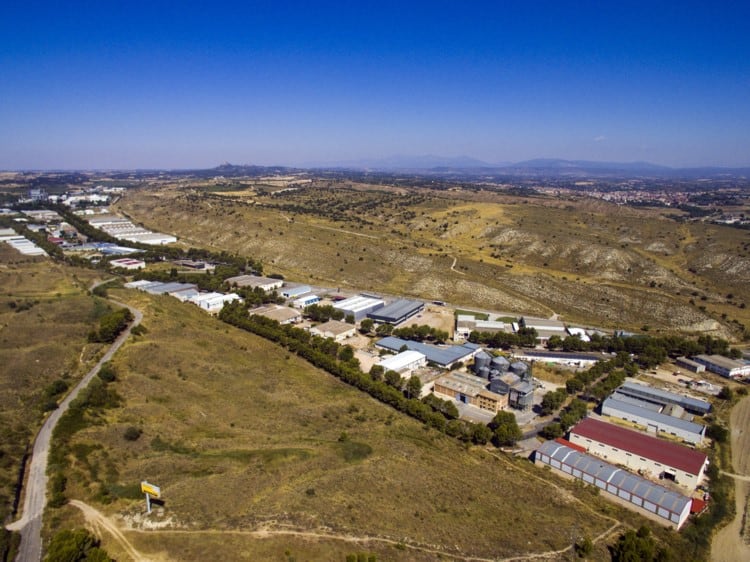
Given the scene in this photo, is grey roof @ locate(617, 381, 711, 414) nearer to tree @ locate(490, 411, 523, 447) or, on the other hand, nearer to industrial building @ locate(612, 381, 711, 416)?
industrial building @ locate(612, 381, 711, 416)

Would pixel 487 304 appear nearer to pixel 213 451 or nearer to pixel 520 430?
pixel 520 430

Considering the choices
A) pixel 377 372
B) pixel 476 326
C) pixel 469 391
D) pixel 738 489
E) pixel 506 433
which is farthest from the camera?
pixel 476 326

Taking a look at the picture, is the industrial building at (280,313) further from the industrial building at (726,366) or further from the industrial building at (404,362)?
the industrial building at (726,366)

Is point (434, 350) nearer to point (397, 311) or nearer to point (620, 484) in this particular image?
point (397, 311)

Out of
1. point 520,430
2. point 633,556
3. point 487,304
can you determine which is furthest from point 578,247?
point 633,556

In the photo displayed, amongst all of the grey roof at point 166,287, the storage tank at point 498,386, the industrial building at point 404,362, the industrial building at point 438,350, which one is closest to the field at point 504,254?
the industrial building at point 438,350

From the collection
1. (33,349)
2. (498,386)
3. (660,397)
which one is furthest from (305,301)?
(660,397)
